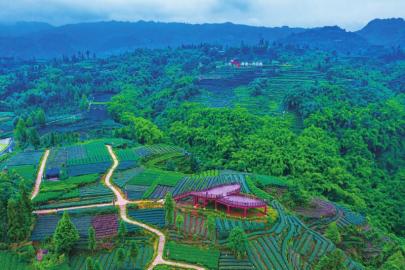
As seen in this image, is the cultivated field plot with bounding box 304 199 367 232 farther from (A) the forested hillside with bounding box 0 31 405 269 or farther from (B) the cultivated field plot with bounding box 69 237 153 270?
(B) the cultivated field plot with bounding box 69 237 153 270

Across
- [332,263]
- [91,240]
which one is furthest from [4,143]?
[332,263]

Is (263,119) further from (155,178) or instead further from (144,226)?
(144,226)

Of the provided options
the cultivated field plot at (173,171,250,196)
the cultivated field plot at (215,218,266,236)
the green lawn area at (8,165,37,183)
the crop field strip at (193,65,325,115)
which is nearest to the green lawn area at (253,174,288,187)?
the cultivated field plot at (173,171,250,196)

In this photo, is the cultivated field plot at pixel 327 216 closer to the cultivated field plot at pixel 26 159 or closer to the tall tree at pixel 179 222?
the tall tree at pixel 179 222

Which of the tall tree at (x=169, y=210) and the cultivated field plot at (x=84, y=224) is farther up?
the tall tree at (x=169, y=210)

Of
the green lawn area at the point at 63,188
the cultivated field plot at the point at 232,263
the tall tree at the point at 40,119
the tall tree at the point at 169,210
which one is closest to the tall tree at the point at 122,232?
the tall tree at the point at 169,210
